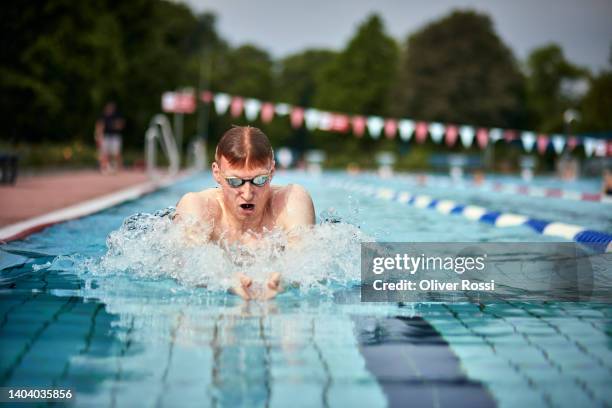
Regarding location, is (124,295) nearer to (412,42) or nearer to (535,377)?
(535,377)

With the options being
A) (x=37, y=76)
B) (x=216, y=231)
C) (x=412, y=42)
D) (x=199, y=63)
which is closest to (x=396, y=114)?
(x=412, y=42)

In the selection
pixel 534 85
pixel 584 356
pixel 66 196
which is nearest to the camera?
pixel 584 356

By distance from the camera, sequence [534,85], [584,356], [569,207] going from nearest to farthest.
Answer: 1. [584,356]
2. [569,207]
3. [534,85]

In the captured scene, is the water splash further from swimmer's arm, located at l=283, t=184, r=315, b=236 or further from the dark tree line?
the dark tree line

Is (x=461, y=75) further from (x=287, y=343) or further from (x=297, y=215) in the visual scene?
(x=287, y=343)

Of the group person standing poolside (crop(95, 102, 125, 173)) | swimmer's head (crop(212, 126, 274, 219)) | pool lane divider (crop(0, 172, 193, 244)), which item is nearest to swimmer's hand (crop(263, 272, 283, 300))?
swimmer's head (crop(212, 126, 274, 219))

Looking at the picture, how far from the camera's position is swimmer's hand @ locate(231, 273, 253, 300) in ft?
12.8

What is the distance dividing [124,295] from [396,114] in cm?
5048

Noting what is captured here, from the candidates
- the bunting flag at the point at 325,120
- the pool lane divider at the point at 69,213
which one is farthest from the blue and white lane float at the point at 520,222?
the bunting flag at the point at 325,120

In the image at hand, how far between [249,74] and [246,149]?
6450 centimetres

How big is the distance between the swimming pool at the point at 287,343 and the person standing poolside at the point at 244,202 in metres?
0.21

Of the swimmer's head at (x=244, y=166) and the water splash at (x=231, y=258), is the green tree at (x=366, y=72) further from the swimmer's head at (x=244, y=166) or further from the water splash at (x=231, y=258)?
the swimmer's head at (x=244, y=166)

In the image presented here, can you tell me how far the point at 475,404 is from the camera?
7.68ft

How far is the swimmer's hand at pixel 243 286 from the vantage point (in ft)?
12.8
